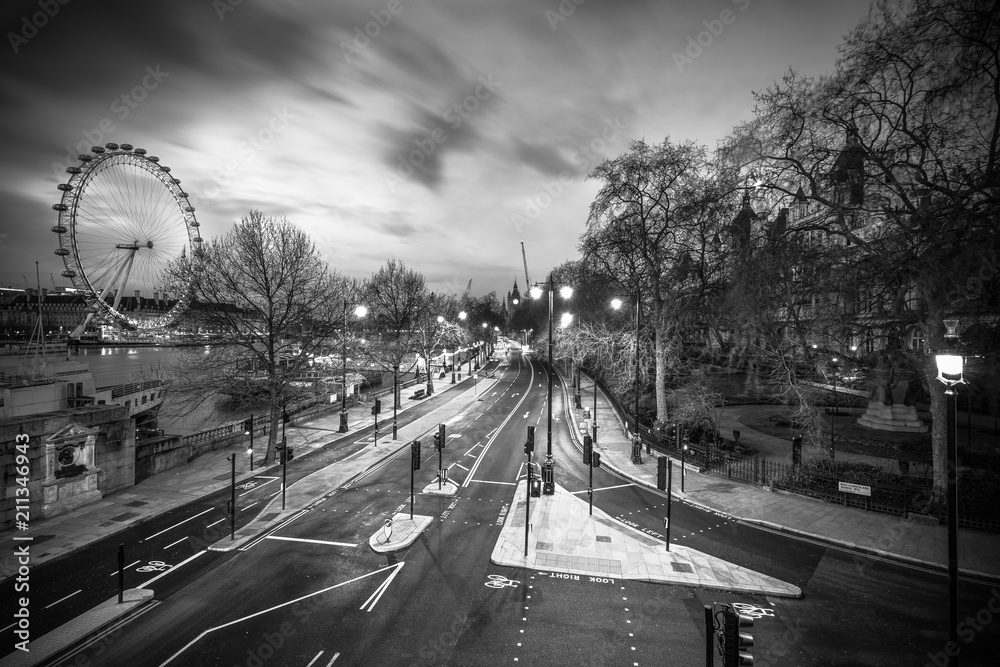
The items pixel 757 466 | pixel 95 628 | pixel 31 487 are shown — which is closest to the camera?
pixel 95 628

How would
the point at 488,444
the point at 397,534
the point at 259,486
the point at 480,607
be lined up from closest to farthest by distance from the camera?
1. the point at 480,607
2. the point at 397,534
3. the point at 259,486
4. the point at 488,444

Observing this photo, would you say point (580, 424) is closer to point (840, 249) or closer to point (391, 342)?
point (840, 249)

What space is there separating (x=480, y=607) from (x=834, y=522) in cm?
1367

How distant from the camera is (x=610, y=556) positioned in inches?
574

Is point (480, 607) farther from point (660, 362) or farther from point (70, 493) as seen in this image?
point (660, 362)

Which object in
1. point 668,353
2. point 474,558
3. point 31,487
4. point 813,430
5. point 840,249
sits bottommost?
point 474,558

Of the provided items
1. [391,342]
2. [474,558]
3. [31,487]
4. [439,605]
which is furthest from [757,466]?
[391,342]

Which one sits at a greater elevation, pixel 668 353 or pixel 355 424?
pixel 668 353

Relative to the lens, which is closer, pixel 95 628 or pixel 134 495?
pixel 95 628

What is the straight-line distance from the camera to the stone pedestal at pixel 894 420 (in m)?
29.1

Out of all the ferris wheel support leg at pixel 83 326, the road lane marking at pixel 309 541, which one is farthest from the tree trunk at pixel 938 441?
the ferris wheel support leg at pixel 83 326

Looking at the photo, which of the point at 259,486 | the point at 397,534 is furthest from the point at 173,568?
the point at 259,486

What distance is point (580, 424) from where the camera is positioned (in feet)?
116

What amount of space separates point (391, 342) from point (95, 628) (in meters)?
44.1
